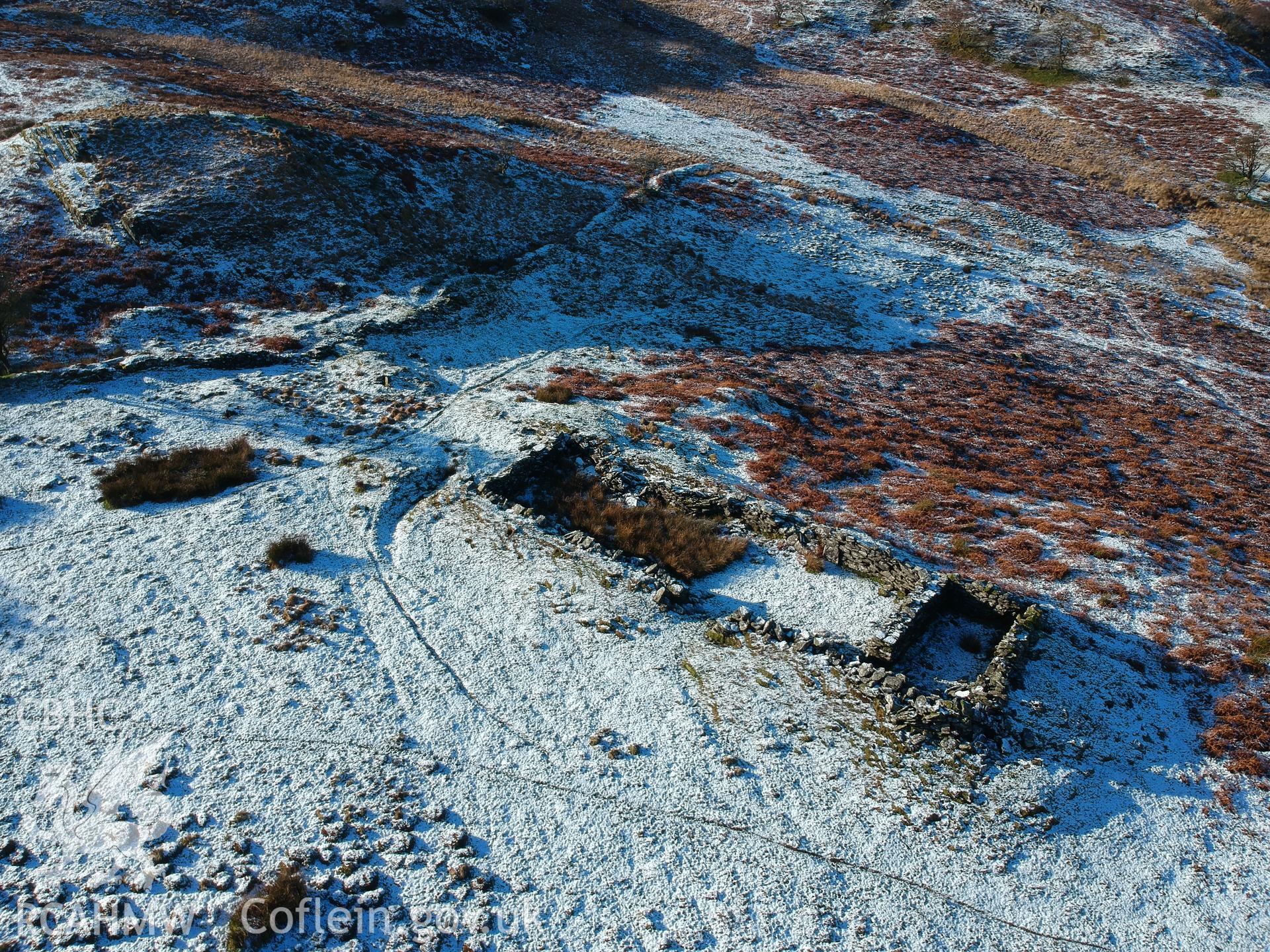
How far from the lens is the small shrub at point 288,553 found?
14.2 m

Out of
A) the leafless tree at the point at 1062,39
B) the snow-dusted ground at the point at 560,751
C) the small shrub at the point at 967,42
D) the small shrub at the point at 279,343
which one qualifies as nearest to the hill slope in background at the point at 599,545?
the snow-dusted ground at the point at 560,751

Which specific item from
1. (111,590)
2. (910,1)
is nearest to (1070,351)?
(111,590)

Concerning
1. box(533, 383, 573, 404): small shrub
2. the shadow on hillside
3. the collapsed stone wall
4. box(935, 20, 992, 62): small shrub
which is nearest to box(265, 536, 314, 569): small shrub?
the collapsed stone wall

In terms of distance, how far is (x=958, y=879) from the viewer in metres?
10.1

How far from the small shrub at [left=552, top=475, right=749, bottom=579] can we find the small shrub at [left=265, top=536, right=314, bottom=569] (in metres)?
5.58

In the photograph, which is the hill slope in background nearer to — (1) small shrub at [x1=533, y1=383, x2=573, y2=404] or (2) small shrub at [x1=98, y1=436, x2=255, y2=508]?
(1) small shrub at [x1=533, y1=383, x2=573, y2=404]

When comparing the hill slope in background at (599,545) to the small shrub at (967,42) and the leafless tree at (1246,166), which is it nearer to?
the leafless tree at (1246,166)

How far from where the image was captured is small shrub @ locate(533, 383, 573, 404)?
2152 cm


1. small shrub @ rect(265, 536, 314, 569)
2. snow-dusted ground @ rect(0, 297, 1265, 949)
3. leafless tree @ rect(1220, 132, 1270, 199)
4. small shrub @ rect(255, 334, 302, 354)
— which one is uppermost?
leafless tree @ rect(1220, 132, 1270, 199)

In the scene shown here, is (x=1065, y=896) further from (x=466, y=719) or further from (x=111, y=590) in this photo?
(x=111, y=590)

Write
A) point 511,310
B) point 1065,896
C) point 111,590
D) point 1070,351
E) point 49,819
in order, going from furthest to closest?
1. point 1070,351
2. point 511,310
3. point 111,590
4. point 1065,896
5. point 49,819

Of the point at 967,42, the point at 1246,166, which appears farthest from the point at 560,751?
the point at 967,42

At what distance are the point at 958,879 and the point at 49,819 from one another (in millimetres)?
12386

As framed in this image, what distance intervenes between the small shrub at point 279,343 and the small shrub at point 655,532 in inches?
433
